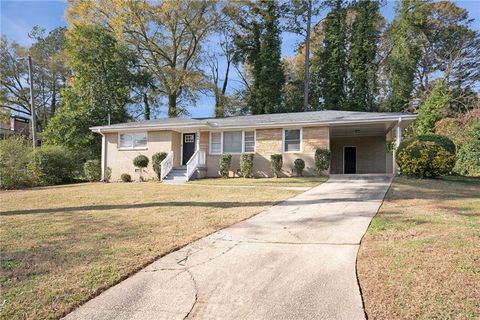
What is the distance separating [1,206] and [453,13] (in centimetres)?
3356

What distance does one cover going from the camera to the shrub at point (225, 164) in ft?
55.4

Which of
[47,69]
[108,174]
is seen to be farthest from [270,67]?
[47,69]

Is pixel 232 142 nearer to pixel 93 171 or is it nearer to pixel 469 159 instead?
pixel 93 171

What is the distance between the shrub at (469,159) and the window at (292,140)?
901 centimetres

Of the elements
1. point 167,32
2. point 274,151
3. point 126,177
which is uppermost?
point 167,32

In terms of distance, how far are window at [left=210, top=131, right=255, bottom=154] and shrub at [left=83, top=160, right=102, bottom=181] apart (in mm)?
7092

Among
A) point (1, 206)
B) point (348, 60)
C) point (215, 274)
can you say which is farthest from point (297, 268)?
point (348, 60)

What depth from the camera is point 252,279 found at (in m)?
3.92

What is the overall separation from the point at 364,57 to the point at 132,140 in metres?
20.5

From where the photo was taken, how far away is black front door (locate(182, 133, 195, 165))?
730 inches

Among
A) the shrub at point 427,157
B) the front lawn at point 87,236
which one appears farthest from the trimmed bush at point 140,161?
the shrub at point 427,157

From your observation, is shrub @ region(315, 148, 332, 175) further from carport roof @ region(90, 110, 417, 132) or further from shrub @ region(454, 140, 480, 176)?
shrub @ region(454, 140, 480, 176)

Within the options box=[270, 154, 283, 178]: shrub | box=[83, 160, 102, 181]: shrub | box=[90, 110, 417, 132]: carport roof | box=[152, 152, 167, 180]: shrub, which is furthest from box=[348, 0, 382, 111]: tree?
box=[83, 160, 102, 181]: shrub

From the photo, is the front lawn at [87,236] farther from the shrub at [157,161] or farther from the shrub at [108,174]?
the shrub at [108,174]
